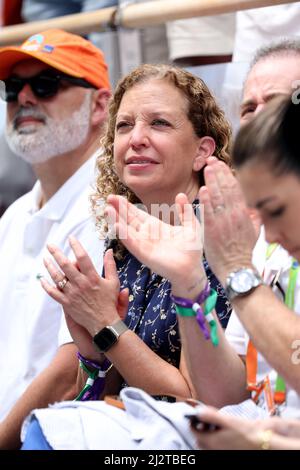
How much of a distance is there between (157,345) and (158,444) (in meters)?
0.64

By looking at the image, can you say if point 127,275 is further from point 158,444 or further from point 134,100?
point 158,444

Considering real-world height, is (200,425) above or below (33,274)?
above

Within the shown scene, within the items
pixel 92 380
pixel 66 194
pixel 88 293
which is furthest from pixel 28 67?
pixel 92 380

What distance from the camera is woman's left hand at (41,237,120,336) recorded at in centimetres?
240

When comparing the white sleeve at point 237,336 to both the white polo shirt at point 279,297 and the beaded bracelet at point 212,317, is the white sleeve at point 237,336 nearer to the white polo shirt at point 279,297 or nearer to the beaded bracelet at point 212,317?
the white polo shirt at point 279,297

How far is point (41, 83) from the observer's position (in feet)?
11.6

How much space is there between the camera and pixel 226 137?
8.86 ft

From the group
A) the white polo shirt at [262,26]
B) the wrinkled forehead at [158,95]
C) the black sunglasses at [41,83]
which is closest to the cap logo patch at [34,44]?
the black sunglasses at [41,83]

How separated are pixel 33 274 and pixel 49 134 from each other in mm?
634

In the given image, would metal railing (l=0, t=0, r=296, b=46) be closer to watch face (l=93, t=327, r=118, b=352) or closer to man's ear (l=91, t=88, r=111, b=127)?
man's ear (l=91, t=88, r=111, b=127)

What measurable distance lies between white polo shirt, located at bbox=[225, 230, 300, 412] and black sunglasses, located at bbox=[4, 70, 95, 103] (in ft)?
4.78

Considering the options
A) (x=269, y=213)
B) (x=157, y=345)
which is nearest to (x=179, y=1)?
(x=157, y=345)

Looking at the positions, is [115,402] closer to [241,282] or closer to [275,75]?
[241,282]

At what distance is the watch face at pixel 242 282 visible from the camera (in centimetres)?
193
